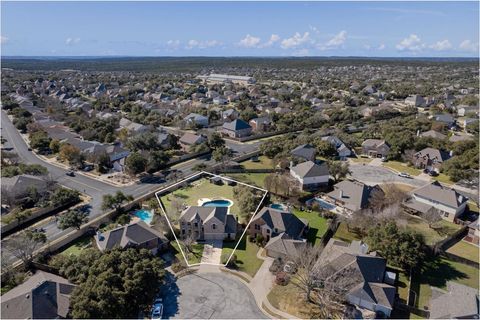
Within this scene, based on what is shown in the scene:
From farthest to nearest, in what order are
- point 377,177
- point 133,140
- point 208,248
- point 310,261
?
point 133,140 < point 377,177 < point 208,248 < point 310,261

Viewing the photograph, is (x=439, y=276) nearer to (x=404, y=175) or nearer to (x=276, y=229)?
(x=276, y=229)

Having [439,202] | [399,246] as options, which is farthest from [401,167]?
[399,246]

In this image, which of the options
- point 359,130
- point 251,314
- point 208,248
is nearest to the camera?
point 251,314

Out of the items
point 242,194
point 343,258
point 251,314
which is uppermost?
point 242,194

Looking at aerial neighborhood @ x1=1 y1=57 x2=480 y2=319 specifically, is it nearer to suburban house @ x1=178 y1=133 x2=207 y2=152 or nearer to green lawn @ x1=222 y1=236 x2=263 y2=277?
green lawn @ x1=222 y1=236 x2=263 y2=277

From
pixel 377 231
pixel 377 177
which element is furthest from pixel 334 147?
pixel 377 231

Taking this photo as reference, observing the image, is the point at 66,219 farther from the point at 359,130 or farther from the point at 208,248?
the point at 359,130

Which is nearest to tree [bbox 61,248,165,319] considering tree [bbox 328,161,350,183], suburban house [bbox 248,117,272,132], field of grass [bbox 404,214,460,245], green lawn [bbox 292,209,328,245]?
green lawn [bbox 292,209,328,245]

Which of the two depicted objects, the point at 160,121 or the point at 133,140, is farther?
the point at 160,121
